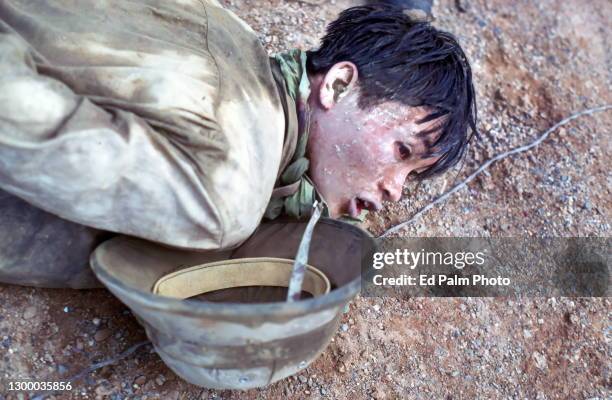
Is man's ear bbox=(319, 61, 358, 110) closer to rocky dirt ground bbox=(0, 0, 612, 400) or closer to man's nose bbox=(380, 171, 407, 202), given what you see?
man's nose bbox=(380, 171, 407, 202)

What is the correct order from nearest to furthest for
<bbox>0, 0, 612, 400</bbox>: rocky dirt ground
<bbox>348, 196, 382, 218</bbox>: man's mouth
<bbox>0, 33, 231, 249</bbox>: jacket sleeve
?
<bbox>0, 33, 231, 249</bbox>: jacket sleeve < <bbox>0, 0, 612, 400</bbox>: rocky dirt ground < <bbox>348, 196, 382, 218</bbox>: man's mouth

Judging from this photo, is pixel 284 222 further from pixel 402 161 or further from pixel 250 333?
pixel 250 333

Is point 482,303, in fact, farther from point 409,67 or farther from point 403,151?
point 409,67

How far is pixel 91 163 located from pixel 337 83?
693 mm

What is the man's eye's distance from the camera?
1.50 metres

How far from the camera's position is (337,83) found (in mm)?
1535

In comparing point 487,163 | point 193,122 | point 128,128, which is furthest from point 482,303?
point 128,128

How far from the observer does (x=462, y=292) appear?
1.86 meters

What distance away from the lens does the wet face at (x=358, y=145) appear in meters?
1.48

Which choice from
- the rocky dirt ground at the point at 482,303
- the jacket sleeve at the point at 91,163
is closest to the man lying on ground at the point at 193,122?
the jacket sleeve at the point at 91,163

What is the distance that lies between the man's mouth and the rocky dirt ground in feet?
0.99

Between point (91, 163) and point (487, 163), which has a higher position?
point (91, 163)

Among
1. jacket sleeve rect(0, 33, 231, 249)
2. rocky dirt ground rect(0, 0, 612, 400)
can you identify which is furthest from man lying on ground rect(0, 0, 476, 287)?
rocky dirt ground rect(0, 0, 612, 400)

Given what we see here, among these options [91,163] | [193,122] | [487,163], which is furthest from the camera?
[487,163]
